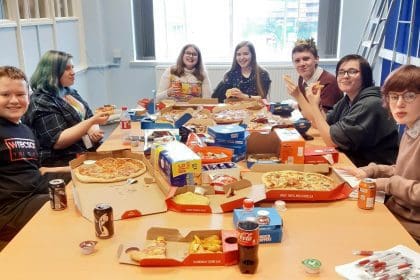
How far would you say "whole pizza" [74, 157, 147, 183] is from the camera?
1.83 m

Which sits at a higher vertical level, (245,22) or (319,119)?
(245,22)

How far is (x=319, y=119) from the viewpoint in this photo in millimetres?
2439

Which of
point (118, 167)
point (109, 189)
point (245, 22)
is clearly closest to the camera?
point (109, 189)

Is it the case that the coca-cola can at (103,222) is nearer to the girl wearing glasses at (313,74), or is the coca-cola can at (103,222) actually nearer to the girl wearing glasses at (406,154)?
the girl wearing glasses at (406,154)

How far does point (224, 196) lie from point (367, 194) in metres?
0.55

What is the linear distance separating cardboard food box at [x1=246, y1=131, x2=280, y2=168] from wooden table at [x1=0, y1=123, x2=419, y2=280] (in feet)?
1.76

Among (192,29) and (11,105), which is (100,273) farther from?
(192,29)

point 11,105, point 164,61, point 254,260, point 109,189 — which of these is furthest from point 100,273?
point 164,61

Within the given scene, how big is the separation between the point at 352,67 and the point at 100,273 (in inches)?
75.2

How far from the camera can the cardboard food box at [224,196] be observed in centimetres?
154

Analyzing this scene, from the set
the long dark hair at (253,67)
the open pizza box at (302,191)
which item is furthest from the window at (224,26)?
the open pizza box at (302,191)

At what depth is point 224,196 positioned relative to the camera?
1.63 meters

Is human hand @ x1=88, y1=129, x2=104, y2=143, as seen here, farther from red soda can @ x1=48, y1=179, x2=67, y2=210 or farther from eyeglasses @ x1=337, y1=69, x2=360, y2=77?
eyeglasses @ x1=337, y1=69, x2=360, y2=77

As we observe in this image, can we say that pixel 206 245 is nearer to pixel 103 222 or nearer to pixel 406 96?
pixel 103 222
